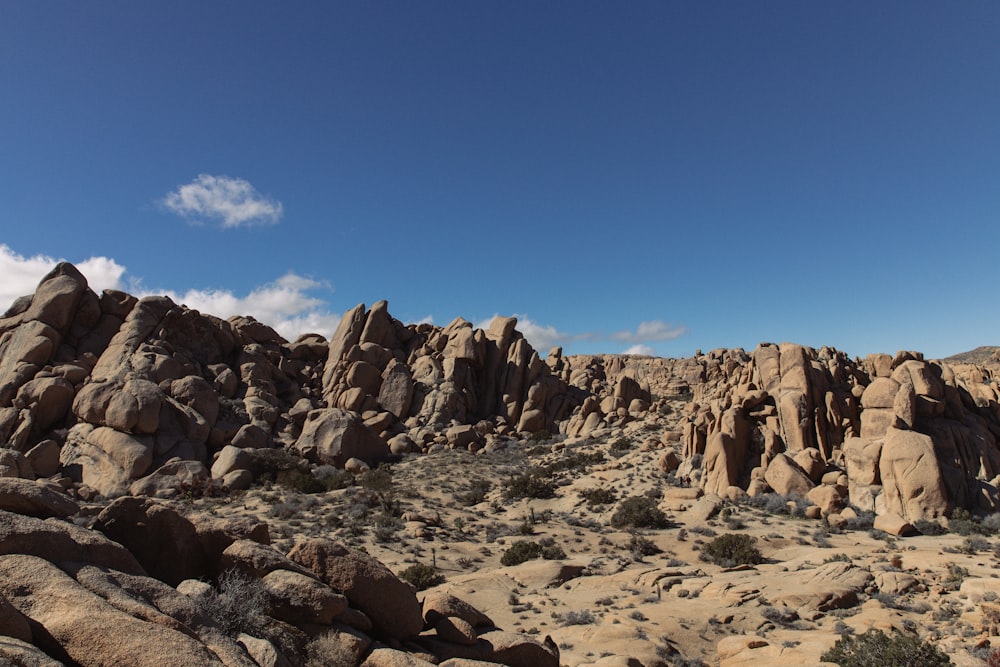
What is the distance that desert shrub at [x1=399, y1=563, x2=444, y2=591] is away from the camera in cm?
1896

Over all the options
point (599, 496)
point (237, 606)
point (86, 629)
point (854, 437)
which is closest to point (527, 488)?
point (599, 496)

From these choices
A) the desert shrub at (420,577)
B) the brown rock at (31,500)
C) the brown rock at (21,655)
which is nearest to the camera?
the brown rock at (21,655)

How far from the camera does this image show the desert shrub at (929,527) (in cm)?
2303

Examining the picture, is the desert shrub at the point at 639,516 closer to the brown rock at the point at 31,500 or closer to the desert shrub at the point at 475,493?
the desert shrub at the point at 475,493

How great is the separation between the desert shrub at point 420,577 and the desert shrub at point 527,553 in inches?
144

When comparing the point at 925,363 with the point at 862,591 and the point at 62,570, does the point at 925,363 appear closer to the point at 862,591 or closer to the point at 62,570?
the point at 862,591

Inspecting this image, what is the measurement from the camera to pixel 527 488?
111 feet

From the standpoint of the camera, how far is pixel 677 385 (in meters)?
84.4

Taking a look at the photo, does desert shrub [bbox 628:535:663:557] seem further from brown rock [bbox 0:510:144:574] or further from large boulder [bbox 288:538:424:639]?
brown rock [bbox 0:510:144:574]

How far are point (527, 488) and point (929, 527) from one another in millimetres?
Answer: 19840

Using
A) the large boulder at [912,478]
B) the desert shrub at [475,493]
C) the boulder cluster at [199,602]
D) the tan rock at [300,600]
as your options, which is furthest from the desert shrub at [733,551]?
the tan rock at [300,600]

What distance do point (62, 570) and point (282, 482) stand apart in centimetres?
2907

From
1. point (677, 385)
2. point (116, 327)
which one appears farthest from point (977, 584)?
point (677, 385)

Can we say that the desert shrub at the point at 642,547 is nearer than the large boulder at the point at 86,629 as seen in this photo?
No
